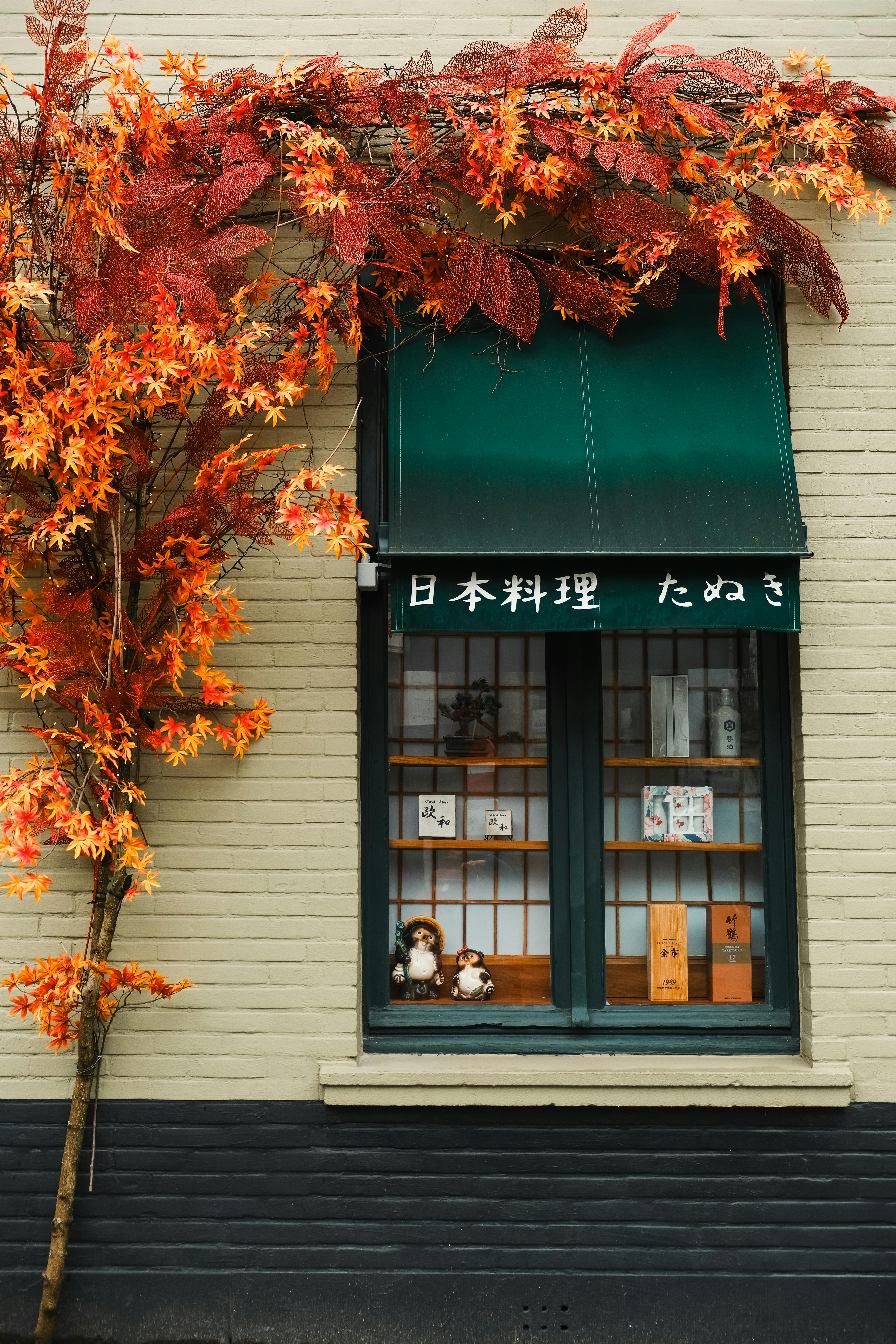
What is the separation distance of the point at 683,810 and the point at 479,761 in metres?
0.92

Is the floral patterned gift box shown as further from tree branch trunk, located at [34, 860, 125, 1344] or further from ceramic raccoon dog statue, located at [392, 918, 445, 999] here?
tree branch trunk, located at [34, 860, 125, 1344]

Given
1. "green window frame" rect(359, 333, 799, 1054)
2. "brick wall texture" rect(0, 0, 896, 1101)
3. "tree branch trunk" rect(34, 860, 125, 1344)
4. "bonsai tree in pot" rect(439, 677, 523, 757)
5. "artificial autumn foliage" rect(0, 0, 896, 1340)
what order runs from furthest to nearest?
"bonsai tree in pot" rect(439, 677, 523, 757), "green window frame" rect(359, 333, 799, 1054), "brick wall texture" rect(0, 0, 896, 1101), "tree branch trunk" rect(34, 860, 125, 1344), "artificial autumn foliage" rect(0, 0, 896, 1340)

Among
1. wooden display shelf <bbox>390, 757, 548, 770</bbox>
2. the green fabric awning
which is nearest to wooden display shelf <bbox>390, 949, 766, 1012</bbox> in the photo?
wooden display shelf <bbox>390, 757, 548, 770</bbox>

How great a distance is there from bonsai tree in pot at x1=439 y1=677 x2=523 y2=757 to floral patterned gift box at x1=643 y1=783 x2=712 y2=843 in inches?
26.0

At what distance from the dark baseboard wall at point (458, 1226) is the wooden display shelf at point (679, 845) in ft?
3.43

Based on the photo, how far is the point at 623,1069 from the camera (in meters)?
3.74

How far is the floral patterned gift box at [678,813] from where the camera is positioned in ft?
13.5

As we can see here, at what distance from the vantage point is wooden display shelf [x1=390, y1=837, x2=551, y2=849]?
4.12 m

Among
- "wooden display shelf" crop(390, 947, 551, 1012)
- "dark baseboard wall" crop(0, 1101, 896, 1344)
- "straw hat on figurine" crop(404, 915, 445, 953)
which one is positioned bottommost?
"dark baseboard wall" crop(0, 1101, 896, 1344)

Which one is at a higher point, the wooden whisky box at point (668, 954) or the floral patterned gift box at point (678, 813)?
the floral patterned gift box at point (678, 813)

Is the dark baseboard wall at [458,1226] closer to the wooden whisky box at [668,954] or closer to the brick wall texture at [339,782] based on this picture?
the brick wall texture at [339,782]

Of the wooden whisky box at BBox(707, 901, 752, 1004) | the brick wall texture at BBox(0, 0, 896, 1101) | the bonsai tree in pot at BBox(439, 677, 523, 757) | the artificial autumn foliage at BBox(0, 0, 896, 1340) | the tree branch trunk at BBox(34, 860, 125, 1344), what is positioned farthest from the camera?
the bonsai tree in pot at BBox(439, 677, 523, 757)

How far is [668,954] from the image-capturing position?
13.4 ft

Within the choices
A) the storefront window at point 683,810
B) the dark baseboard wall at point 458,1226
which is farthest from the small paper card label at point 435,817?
the dark baseboard wall at point 458,1226
